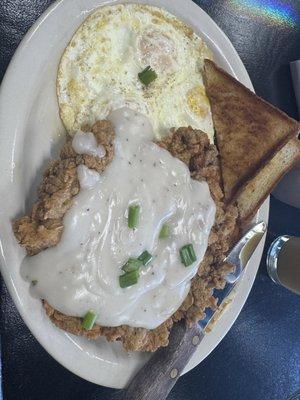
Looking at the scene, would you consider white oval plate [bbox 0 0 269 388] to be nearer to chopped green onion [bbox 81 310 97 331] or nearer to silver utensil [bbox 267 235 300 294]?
chopped green onion [bbox 81 310 97 331]

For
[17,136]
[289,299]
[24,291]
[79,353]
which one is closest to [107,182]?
[17,136]

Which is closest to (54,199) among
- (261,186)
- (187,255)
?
(187,255)

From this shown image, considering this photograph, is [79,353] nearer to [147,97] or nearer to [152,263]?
[152,263]

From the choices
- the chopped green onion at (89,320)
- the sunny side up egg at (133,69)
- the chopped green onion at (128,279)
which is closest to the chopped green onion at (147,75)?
the sunny side up egg at (133,69)

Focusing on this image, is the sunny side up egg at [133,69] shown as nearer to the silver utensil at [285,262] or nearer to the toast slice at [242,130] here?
the toast slice at [242,130]

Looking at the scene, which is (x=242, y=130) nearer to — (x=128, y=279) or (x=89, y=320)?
(x=128, y=279)
